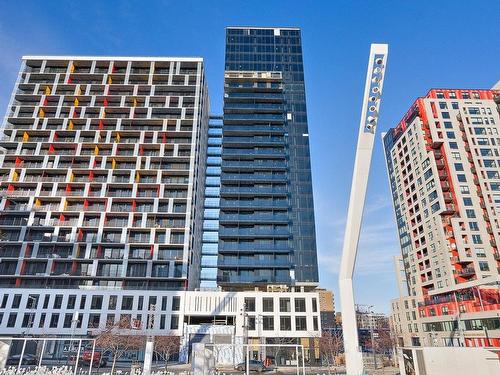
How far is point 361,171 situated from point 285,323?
55.1 m

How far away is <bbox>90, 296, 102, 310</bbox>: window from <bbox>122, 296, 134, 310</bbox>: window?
14.1ft

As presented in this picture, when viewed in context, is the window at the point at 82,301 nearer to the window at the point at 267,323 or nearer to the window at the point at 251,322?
the window at the point at 251,322

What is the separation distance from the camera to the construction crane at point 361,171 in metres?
15.1

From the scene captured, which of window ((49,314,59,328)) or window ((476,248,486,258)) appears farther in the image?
window ((476,248,486,258))

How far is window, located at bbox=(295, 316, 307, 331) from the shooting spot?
208 feet

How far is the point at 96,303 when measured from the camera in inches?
2486

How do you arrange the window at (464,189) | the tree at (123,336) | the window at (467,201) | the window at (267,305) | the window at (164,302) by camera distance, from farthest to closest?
the window at (464,189)
the window at (467,201)
the window at (267,305)
the window at (164,302)
the tree at (123,336)

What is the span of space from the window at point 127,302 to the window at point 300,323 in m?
31.3

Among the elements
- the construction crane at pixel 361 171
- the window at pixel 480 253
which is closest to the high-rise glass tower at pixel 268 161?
the window at pixel 480 253

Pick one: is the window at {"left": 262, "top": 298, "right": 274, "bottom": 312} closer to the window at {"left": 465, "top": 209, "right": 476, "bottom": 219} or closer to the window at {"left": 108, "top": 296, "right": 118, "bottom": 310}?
the window at {"left": 108, "top": 296, "right": 118, "bottom": 310}

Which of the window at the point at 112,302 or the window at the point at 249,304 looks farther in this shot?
the window at the point at 249,304

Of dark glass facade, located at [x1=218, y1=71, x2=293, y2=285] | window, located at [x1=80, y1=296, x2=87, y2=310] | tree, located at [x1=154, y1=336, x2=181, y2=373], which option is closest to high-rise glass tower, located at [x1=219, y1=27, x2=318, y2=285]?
dark glass facade, located at [x1=218, y1=71, x2=293, y2=285]

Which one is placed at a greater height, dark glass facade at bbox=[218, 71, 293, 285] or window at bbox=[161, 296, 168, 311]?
dark glass facade at bbox=[218, 71, 293, 285]

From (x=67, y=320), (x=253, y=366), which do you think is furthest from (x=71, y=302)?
(x=253, y=366)
